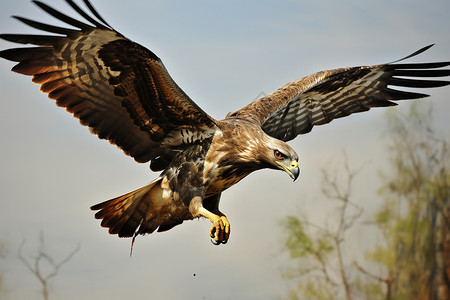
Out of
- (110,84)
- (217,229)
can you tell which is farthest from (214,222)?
(110,84)

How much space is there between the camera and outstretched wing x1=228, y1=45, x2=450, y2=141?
7266 millimetres

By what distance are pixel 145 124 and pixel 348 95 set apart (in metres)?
2.79

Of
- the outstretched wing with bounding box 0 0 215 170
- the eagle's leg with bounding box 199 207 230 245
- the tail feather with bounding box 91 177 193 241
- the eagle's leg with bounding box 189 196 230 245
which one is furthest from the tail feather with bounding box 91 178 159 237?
the eagle's leg with bounding box 199 207 230 245

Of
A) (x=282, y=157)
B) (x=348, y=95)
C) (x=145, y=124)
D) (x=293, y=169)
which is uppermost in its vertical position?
(x=348, y=95)

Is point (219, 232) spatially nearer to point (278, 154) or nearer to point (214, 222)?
point (214, 222)

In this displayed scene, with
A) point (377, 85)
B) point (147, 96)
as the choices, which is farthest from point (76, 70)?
point (377, 85)

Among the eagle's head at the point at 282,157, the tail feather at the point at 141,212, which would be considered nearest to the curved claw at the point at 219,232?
the tail feather at the point at 141,212

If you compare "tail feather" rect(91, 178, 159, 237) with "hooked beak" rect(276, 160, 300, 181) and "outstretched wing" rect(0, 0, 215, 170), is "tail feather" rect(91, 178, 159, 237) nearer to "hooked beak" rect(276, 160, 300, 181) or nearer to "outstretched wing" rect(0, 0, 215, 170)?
"outstretched wing" rect(0, 0, 215, 170)

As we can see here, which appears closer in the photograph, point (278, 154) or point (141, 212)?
point (278, 154)

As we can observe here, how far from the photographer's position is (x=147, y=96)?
554cm

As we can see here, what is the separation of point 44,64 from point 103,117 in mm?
697

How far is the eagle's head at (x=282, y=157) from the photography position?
5.27 m

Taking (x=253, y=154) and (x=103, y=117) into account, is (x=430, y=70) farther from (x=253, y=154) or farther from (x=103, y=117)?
(x=103, y=117)

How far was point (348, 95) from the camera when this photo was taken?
7.46m
